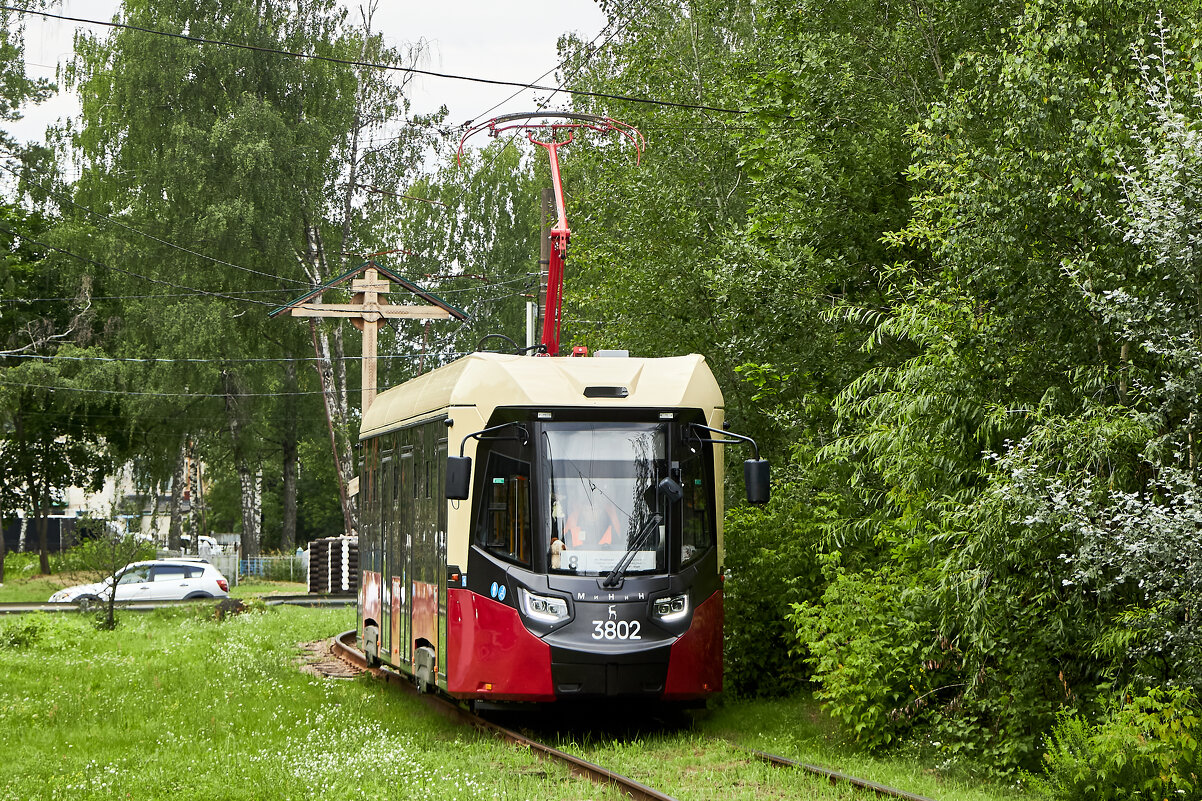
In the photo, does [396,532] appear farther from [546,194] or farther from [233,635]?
[546,194]

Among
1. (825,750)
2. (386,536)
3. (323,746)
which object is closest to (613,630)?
(825,750)

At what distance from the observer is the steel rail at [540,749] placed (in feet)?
31.2

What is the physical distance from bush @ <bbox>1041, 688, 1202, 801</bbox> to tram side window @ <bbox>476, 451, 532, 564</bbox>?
16.1 feet

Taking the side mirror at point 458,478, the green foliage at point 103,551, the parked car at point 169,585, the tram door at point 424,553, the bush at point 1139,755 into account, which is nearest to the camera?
the bush at point 1139,755

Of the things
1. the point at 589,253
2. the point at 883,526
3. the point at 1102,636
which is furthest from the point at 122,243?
the point at 1102,636

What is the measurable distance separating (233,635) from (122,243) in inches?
721

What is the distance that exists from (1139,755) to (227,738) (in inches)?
295

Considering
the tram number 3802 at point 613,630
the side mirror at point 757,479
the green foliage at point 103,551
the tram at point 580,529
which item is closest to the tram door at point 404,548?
the tram at point 580,529

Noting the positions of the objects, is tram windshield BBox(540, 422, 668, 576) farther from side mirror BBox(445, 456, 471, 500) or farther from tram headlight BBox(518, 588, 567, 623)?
side mirror BBox(445, 456, 471, 500)

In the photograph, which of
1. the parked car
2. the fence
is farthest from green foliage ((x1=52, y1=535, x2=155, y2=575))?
the fence

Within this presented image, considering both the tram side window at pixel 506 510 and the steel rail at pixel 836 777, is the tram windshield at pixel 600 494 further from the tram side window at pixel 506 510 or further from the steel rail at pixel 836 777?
the steel rail at pixel 836 777

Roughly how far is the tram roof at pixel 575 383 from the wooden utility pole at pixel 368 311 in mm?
16455

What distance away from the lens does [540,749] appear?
38.1ft

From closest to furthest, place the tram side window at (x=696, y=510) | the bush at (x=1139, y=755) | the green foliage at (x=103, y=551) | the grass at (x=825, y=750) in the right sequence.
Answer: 1. the bush at (x=1139, y=755)
2. the grass at (x=825, y=750)
3. the tram side window at (x=696, y=510)
4. the green foliage at (x=103, y=551)
